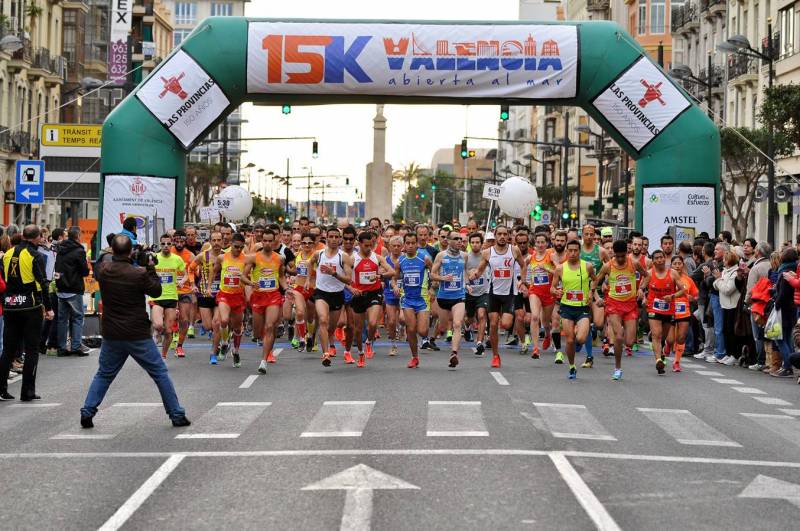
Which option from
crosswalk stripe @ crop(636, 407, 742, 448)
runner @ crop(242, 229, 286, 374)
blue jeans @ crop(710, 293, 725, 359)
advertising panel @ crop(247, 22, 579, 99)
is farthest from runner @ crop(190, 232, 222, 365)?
crosswalk stripe @ crop(636, 407, 742, 448)

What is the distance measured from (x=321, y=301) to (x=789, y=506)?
1084 centimetres

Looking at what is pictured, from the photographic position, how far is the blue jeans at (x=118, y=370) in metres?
12.7

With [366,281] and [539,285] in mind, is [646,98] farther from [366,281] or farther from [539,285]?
[366,281]

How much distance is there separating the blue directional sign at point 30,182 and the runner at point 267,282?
10.7m

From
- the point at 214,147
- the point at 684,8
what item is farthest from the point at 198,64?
the point at 214,147

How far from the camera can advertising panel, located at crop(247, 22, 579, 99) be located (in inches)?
1099

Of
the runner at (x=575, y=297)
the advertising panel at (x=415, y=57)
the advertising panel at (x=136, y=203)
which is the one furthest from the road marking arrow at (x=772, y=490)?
the advertising panel at (x=136, y=203)

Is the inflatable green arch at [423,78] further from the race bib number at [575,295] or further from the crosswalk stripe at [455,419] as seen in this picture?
the crosswalk stripe at [455,419]

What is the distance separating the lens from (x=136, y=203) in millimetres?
28141

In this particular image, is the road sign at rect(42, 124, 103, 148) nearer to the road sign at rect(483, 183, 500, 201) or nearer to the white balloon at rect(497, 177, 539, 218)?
the road sign at rect(483, 183, 500, 201)

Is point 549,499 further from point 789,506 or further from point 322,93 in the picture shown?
point 322,93

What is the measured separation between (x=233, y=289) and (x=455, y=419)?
21.9ft

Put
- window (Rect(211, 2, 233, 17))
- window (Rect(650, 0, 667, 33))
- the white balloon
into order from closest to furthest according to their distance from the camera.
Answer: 1. the white balloon
2. window (Rect(650, 0, 667, 33))
3. window (Rect(211, 2, 233, 17))

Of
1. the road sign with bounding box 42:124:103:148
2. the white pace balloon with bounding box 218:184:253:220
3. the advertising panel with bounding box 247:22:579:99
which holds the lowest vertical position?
the white pace balloon with bounding box 218:184:253:220
